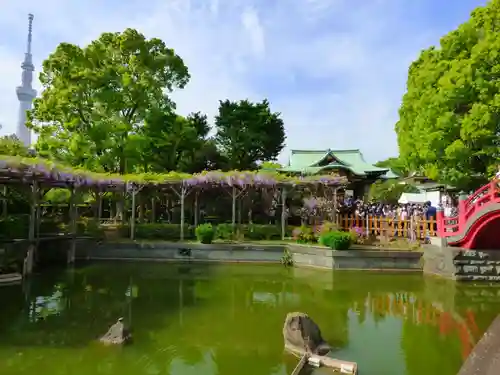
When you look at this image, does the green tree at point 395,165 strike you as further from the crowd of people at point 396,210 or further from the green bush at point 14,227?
the green bush at point 14,227

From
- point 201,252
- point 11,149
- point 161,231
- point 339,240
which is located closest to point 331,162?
point 339,240

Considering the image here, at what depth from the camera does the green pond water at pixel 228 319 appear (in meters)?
6.57

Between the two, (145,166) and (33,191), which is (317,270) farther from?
(145,166)

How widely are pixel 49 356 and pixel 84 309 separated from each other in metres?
3.00

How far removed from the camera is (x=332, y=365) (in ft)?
19.7

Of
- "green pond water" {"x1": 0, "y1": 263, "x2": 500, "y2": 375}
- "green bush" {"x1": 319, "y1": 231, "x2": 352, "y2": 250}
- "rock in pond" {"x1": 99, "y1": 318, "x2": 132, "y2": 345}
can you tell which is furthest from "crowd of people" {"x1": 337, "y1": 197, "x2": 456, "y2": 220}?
"rock in pond" {"x1": 99, "y1": 318, "x2": 132, "y2": 345}

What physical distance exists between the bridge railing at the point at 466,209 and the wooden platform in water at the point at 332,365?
952 cm

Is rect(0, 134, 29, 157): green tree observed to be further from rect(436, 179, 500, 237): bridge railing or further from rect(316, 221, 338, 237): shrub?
rect(436, 179, 500, 237): bridge railing

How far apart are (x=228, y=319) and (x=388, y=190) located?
666 inches

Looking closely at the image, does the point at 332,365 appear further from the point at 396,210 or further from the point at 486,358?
the point at 396,210

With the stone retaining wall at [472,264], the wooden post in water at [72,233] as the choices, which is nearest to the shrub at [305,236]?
the stone retaining wall at [472,264]

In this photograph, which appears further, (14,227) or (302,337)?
(14,227)

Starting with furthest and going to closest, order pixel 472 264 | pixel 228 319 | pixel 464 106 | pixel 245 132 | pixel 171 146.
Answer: pixel 245 132, pixel 171 146, pixel 464 106, pixel 472 264, pixel 228 319

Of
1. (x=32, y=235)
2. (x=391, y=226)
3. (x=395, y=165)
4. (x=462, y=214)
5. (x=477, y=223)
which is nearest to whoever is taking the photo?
(x=477, y=223)
